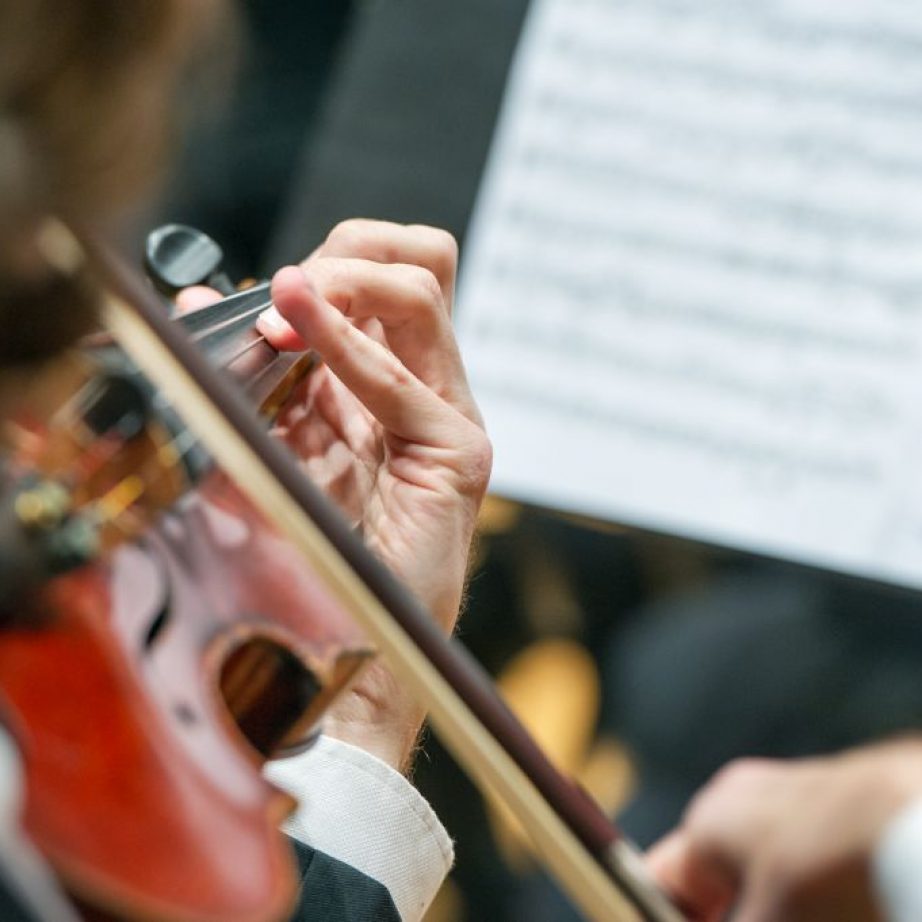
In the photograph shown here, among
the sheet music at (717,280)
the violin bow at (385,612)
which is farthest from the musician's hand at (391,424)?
the sheet music at (717,280)

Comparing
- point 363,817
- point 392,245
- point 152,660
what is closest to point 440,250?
point 392,245

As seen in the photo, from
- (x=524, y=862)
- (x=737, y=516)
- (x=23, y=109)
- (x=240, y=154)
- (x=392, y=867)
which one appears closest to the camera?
(x=23, y=109)

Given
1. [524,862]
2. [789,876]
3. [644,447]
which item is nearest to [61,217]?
[789,876]

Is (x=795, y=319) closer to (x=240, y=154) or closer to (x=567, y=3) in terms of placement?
(x=567, y=3)

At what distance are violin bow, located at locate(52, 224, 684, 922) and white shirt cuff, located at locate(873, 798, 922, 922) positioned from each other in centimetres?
8

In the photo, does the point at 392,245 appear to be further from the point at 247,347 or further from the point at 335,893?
the point at 335,893

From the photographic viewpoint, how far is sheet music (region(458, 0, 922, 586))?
1.44 meters

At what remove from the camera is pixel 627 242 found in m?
1.53

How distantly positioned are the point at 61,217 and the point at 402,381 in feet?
1.12

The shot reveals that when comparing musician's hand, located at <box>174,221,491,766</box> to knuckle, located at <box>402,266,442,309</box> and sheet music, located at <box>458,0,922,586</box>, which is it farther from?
sheet music, located at <box>458,0,922,586</box>

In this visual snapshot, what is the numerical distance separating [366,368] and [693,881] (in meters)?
0.32

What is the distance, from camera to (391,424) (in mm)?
773

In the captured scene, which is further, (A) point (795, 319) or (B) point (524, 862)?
(B) point (524, 862)

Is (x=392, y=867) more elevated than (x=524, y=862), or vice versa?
(x=392, y=867)
